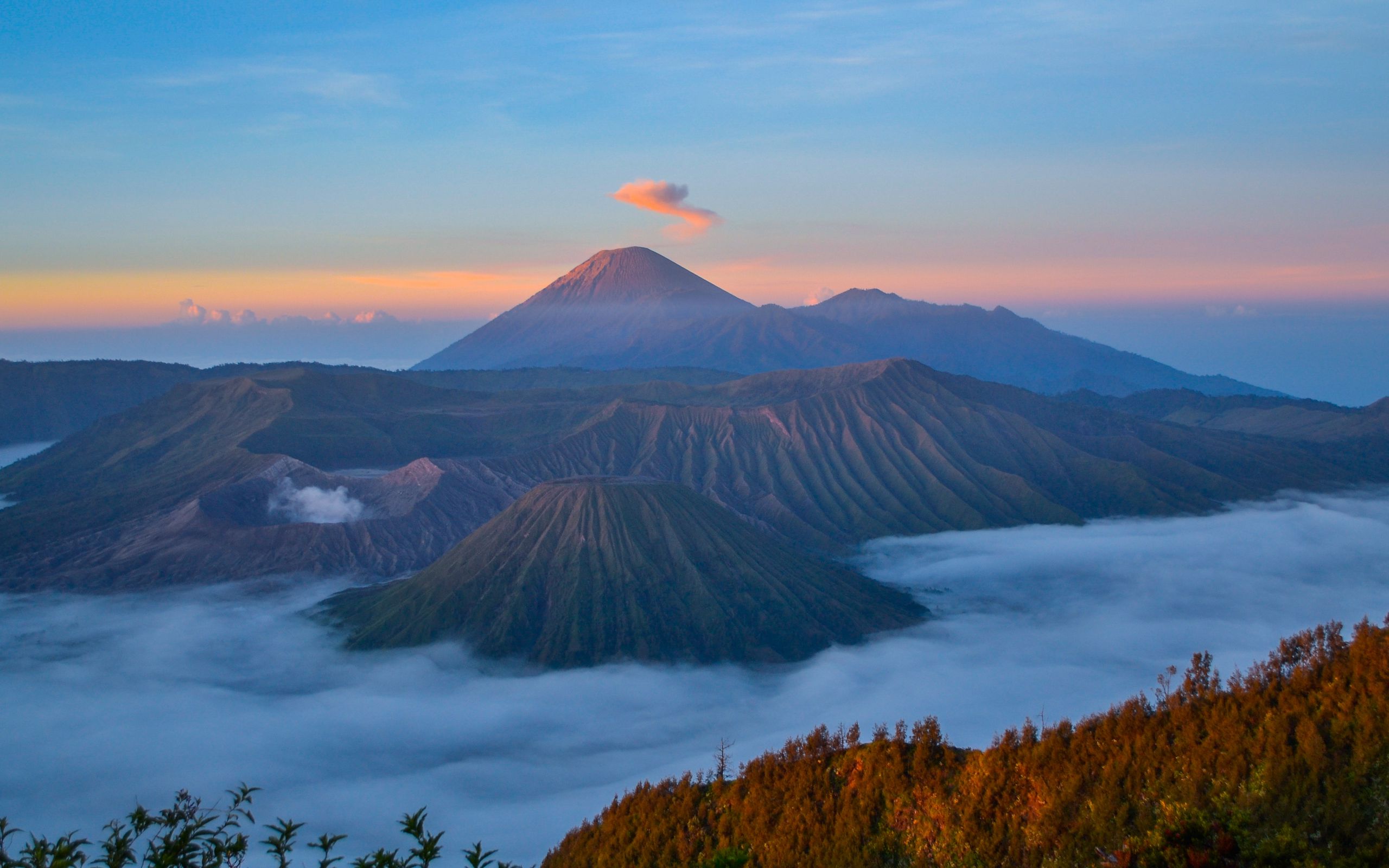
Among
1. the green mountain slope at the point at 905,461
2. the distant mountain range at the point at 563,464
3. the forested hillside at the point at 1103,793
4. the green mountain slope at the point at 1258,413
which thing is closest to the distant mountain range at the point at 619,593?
the distant mountain range at the point at 563,464

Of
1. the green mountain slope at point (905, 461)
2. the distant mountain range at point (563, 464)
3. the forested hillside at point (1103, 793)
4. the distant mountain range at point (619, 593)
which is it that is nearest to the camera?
the forested hillside at point (1103, 793)

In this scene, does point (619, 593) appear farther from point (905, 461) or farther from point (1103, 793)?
point (905, 461)

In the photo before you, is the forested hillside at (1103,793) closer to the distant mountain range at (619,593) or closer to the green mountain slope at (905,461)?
the distant mountain range at (619,593)

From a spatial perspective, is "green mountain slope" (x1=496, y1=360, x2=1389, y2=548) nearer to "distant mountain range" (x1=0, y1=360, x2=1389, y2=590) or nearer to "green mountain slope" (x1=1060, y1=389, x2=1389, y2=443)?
"distant mountain range" (x1=0, y1=360, x2=1389, y2=590)

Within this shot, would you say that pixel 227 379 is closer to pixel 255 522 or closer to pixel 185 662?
pixel 255 522

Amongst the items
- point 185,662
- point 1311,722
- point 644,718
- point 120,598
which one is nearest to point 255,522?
point 120,598

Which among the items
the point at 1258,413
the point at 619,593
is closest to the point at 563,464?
the point at 619,593
